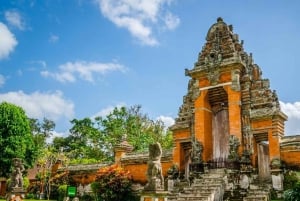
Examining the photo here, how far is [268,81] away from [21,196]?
13.6 m

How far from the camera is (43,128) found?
48844 mm

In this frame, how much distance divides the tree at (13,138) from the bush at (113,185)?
10.9 m

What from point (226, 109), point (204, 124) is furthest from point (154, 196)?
point (226, 109)

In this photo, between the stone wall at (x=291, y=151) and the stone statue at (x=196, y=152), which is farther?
Answer: the stone statue at (x=196, y=152)

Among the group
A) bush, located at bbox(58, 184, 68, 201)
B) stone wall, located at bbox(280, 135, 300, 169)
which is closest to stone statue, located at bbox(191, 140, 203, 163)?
stone wall, located at bbox(280, 135, 300, 169)

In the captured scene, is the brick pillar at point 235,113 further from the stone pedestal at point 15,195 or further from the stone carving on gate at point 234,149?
the stone pedestal at point 15,195

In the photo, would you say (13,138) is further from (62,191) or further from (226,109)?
(226,109)

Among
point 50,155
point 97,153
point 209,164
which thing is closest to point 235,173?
point 209,164

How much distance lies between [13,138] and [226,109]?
18245 mm

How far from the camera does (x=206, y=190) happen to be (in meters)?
14.1

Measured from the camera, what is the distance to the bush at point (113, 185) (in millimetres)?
18875

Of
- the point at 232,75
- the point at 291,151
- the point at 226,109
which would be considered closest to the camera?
the point at 291,151

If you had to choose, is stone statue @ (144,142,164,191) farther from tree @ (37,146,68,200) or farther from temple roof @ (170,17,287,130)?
tree @ (37,146,68,200)

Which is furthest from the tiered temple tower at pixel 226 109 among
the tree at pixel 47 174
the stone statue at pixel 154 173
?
the tree at pixel 47 174
